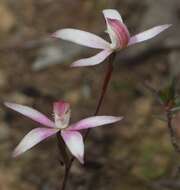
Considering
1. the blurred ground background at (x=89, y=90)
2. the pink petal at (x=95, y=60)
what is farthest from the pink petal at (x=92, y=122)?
the blurred ground background at (x=89, y=90)

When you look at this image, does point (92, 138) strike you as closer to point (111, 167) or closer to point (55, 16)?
point (111, 167)

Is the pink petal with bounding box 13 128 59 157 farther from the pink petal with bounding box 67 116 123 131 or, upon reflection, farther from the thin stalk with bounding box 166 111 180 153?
the thin stalk with bounding box 166 111 180 153

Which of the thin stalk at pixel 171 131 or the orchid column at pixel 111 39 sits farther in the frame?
the thin stalk at pixel 171 131

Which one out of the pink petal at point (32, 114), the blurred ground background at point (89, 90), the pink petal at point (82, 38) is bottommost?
the blurred ground background at point (89, 90)

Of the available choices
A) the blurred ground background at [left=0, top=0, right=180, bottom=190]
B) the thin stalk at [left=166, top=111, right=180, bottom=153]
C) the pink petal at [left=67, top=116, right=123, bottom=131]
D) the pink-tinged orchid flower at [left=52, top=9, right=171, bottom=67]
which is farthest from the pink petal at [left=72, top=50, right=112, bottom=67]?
the blurred ground background at [left=0, top=0, right=180, bottom=190]

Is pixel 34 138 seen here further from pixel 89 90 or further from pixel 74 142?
pixel 89 90

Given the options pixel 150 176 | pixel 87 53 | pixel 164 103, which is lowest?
pixel 150 176

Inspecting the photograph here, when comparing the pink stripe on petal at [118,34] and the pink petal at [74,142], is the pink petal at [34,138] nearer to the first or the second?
the pink petal at [74,142]

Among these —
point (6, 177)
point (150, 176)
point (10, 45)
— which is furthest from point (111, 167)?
point (10, 45)
